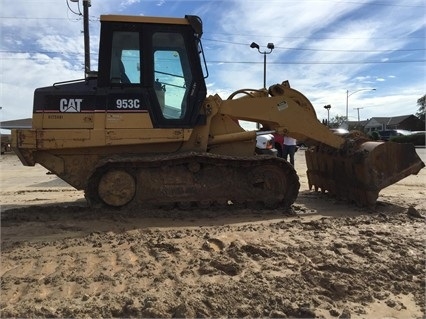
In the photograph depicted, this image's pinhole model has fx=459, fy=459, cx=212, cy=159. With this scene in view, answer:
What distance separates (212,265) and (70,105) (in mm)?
4078

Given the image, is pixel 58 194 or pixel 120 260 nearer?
pixel 120 260

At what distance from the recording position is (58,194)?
33.7 ft

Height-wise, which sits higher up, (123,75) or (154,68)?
(154,68)

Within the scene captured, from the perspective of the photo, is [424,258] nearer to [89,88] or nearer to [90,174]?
[90,174]

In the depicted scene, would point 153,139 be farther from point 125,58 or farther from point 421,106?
point 421,106

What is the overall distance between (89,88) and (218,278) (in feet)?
14.5

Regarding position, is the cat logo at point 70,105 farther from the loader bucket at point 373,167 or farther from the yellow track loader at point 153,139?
the loader bucket at point 373,167

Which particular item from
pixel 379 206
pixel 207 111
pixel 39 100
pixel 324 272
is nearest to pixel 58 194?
pixel 39 100

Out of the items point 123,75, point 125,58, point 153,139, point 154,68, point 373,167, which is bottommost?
point 373,167

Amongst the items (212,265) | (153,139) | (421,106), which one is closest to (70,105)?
(153,139)

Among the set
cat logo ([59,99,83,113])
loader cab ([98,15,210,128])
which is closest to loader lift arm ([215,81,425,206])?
loader cab ([98,15,210,128])

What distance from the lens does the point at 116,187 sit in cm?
725

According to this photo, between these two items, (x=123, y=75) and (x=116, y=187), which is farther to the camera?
(x=123, y=75)

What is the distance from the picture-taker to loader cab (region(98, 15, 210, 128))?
7.34 m
